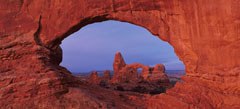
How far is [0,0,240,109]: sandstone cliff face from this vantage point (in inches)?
539

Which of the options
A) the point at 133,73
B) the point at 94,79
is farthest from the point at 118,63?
the point at 94,79

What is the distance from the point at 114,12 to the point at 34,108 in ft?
20.8

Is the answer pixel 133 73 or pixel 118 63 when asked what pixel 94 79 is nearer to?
pixel 133 73

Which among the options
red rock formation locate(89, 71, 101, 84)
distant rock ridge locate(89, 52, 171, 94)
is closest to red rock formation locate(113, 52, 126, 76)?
distant rock ridge locate(89, 52, 171, 94)

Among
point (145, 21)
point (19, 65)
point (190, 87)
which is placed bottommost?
point (190, 87)

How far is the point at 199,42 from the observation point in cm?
1475

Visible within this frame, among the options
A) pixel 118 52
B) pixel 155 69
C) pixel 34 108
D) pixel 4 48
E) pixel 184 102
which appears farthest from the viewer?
pixel 118 52

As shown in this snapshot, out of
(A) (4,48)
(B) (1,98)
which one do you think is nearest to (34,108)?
(B) (1,98)

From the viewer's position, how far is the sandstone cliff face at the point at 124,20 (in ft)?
44.9

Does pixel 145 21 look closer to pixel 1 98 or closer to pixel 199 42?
pixel 199 42

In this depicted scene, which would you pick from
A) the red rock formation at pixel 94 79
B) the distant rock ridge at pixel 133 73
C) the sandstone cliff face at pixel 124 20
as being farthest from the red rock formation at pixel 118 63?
the sandstone cliff face at pixel 124 20

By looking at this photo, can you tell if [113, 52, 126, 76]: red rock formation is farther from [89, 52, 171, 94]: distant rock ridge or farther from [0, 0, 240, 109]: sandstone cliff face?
[0, 0, 240, 109]: sandstone cliff face

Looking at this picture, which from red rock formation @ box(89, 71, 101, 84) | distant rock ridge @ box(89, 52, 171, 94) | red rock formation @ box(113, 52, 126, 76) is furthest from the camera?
red rock formation @ box(113, 52, 126, 76)

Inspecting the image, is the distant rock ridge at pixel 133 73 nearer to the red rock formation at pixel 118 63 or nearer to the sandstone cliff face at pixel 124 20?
the red rock formation at pixel 118 63
